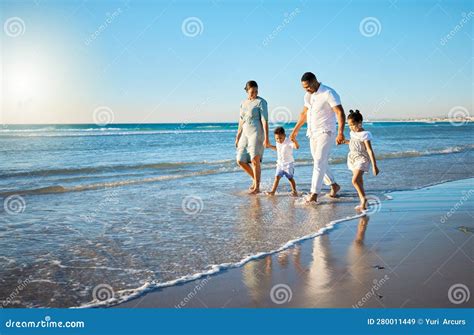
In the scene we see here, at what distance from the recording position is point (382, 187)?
900cm

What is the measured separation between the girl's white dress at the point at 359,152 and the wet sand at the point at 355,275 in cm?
133

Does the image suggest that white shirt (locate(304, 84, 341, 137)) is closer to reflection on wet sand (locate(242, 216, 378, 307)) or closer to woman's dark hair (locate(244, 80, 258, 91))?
woman's dark hair (locate(244, 80, 258, 91))

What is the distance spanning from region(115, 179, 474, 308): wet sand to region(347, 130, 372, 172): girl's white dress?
1.33 m

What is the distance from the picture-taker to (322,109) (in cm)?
688

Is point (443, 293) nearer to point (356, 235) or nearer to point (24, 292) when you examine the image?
point (356, 235)

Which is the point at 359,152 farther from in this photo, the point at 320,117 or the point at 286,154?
the point at 286,154

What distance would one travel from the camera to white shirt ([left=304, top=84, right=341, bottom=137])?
22.2ft

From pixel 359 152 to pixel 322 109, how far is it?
84 cm

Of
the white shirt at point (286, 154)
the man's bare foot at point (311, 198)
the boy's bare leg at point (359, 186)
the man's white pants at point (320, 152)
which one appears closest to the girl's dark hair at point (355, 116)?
the man's white pants at point (320, 152)

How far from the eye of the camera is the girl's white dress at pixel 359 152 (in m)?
6.76

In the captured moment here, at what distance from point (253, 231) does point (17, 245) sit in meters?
2.56

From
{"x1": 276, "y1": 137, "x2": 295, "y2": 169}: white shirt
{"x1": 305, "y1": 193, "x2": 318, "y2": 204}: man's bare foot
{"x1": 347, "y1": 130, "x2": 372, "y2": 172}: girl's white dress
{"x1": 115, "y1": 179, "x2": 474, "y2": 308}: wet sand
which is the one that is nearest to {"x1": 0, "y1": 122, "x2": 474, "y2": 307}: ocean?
{"x1": 305, "y1": 193, "x2": 318, "y2": 204}: man's bare foot

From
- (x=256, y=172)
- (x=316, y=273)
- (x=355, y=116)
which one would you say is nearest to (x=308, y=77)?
(x=355, y=116)

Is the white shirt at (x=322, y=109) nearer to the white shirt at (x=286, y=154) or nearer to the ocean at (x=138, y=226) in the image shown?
the ocean at (x=138, y=226)
